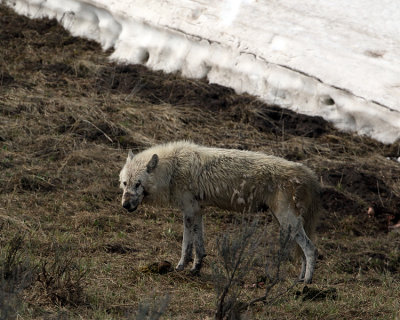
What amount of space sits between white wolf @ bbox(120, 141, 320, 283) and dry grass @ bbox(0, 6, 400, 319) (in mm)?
596

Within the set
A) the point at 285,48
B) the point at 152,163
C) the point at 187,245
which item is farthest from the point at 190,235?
the point at 285,48

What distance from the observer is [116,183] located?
1111 cm

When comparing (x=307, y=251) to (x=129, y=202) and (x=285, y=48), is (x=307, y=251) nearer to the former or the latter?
(x=129, y=202)

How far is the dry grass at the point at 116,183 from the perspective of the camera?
23.7 ft

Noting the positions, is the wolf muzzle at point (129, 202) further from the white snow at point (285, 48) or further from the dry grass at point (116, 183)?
the white snow at point (285, 48)

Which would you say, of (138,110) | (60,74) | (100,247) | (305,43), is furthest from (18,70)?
(100,247)

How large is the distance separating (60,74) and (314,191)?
771 centimetres

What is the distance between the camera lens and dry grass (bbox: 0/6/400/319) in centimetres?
724

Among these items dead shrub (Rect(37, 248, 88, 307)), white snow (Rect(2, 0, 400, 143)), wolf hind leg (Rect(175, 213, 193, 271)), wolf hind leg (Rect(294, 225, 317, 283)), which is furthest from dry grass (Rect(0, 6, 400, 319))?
white snow (Rect(2, 0, 400, 143))

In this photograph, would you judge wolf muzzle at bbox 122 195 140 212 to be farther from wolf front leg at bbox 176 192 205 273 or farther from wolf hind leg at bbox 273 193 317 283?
wolf hind leg at bbox 273 193 317 283

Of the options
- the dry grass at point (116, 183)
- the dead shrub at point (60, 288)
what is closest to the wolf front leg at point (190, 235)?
the dry grass at point (116, 183)

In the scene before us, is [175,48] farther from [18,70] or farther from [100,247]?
[100,247]

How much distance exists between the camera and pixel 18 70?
47.8 feet

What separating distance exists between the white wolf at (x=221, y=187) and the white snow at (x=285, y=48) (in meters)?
5.07
